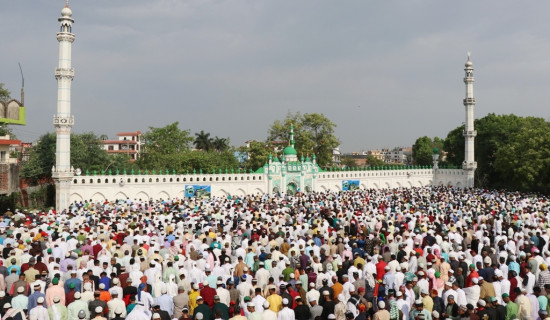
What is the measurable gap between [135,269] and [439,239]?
800 cm

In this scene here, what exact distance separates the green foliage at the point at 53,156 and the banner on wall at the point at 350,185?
20130mm

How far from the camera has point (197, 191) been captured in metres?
33.7

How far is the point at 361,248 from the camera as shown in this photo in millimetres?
12555

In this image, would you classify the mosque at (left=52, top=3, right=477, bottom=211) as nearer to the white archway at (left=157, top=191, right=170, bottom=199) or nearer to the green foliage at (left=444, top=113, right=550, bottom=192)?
the white archway at (left=157, top=191, right=170, bottom=199)

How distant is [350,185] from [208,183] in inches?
516

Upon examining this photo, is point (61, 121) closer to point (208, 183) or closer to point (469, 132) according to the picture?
point (208, 183)

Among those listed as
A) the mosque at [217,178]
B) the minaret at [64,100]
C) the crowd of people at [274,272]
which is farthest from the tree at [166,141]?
the crowd of people at [274,272]

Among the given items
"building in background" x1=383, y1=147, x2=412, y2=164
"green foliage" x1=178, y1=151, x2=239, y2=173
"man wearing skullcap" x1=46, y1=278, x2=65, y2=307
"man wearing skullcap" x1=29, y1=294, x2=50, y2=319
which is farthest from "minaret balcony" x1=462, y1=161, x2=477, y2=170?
"building in background" x1=383, y1=147, x2=412, y2=164

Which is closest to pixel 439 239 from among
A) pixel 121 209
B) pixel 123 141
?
pixel 121 209

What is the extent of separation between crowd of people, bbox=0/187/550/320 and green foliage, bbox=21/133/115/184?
65.3 feet

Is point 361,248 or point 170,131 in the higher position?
point 170,131

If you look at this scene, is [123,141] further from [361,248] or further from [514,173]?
[361,248]

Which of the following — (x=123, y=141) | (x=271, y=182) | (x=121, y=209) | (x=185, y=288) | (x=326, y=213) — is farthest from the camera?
(x=123, y=141)

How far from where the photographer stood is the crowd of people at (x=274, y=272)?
7.88 m
